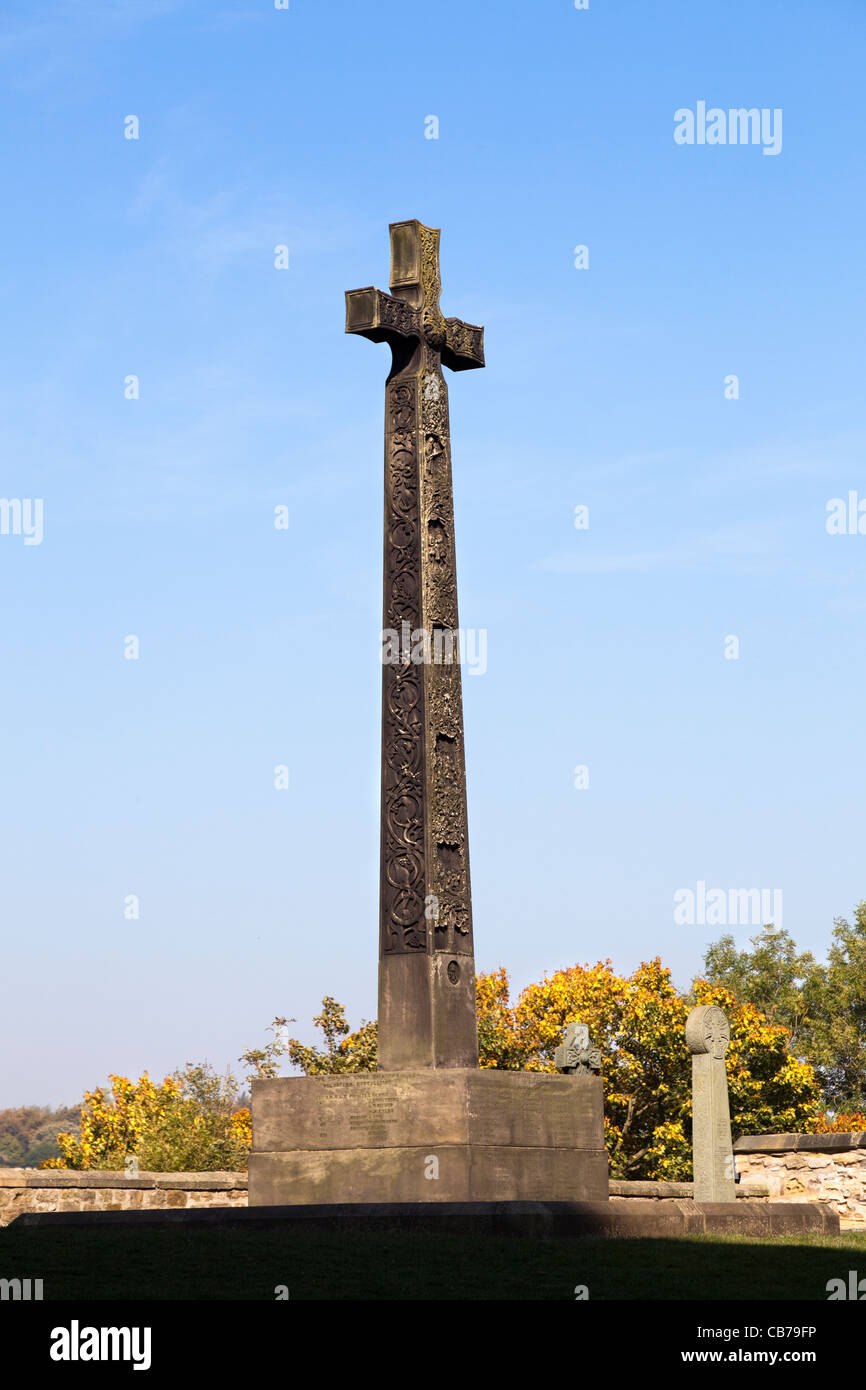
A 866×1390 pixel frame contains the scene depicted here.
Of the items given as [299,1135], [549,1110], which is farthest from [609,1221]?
[299,1135]

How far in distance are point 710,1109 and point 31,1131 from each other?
16419cm

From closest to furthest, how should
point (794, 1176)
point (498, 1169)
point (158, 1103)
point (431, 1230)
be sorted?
point (431, 1230) < point (498, 1169) < point (794, 1176) < point (158, 1103)

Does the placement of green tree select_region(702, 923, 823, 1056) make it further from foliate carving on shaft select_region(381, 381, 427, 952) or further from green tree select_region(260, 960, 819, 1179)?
foliate carving on shaft select_region(381, 381, 427, 952)

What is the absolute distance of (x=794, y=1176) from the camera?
20.2 metres

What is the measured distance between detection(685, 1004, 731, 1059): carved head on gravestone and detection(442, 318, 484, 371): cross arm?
7453 mm

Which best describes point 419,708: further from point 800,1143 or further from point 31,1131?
point 31,1131

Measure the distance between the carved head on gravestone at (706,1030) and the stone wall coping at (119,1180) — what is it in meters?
5.15

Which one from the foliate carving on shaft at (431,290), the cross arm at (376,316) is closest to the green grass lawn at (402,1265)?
the cross arm at (376,316)

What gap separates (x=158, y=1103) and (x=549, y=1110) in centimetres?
2525

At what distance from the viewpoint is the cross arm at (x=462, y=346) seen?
58.1ft

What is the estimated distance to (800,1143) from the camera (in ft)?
66.4

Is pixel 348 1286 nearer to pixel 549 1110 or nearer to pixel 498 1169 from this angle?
pixel 498 1169

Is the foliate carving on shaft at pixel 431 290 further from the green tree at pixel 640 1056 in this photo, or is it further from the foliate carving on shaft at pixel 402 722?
the green tree at pixel 640 1056

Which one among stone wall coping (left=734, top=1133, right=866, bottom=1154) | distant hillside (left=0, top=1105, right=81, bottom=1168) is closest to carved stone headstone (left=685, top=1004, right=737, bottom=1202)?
stone wall coping (left=734, top=1133, right=866, bottom=1154)
